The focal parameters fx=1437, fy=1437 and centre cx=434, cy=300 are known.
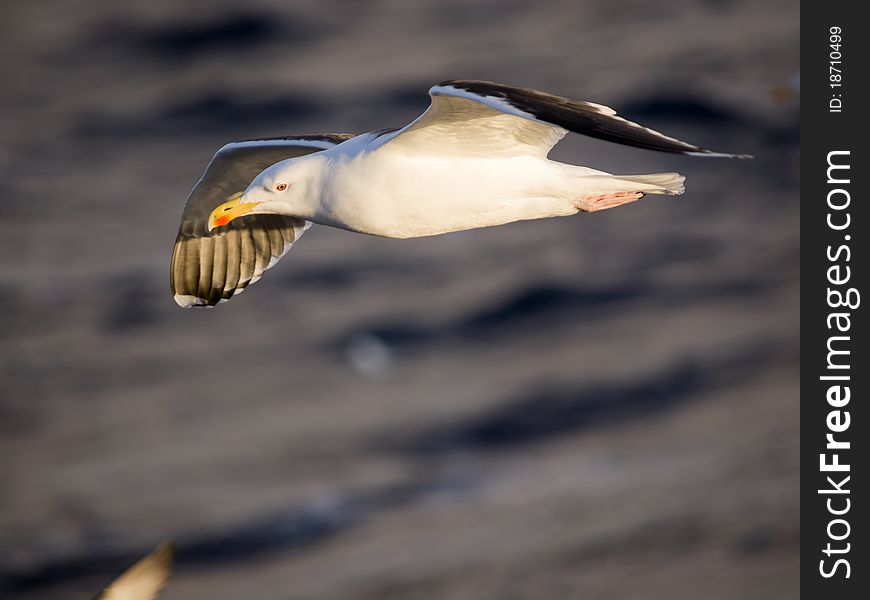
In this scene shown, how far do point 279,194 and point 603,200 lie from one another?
160 centimetres

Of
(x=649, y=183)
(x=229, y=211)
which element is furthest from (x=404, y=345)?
(x=649, y=183)

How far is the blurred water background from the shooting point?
21.5 m

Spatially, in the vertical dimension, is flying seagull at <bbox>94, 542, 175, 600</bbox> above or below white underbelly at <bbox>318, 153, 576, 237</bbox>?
below

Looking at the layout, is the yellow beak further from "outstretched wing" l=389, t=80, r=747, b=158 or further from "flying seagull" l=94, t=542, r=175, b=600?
"flying seagull" l=94, t=542, r=175, b=600

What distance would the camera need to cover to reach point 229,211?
7.23 m

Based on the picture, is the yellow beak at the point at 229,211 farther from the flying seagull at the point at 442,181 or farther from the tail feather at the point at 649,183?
the tail feather at the point at 649,183

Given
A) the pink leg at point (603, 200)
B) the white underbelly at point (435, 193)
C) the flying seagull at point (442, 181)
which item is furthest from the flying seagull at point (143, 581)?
the pink leg at point (603, 200)

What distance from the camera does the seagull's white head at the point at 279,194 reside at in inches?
278

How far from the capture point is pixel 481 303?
25.6 m

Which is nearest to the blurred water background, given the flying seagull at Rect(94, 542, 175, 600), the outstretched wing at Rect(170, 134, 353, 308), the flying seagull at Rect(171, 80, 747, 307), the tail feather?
the flying seagull at Rect(94, 542, 175, 600)

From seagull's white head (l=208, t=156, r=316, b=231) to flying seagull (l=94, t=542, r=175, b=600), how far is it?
231 cm

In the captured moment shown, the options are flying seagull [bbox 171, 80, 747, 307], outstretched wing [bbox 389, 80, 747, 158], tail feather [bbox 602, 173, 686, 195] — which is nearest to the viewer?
outstretched wing [bbox 389, 80, 747, 158]

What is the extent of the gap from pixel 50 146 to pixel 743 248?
14664 mm

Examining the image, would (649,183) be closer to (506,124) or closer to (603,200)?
(603,200)
